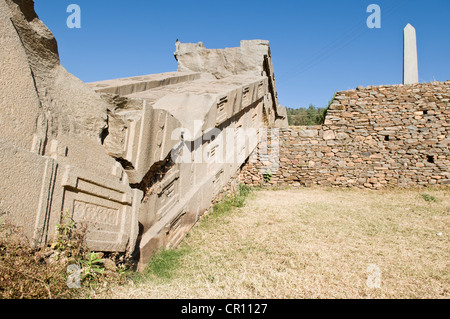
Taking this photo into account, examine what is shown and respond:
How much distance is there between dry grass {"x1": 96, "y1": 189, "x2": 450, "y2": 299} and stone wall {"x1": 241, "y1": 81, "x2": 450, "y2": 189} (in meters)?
1.64

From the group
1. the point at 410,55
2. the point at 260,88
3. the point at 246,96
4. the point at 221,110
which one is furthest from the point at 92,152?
the point at 410,55

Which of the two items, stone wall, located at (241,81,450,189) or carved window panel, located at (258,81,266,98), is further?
stone wall, located at (241,81,450,189)

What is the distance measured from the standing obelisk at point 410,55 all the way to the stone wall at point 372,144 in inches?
188

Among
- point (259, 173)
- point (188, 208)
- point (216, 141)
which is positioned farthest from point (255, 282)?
point (259, 173)

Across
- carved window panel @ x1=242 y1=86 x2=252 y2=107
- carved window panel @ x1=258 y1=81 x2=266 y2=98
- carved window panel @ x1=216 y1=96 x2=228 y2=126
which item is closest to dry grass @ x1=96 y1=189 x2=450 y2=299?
carved window panel @ x1=216 y1=96 x2=228 y2=126

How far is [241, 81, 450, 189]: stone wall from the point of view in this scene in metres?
6.52

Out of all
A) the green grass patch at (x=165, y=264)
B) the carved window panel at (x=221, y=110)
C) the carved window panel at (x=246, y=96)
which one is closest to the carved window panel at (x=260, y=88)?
the carved window panel at (x=246, y=96)

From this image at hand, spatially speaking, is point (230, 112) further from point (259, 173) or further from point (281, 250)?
point (259, 173)

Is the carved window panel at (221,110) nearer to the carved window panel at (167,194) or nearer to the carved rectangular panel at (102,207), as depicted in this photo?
the carved window panel at (167,194)

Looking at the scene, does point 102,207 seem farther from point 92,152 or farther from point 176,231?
point 176,231

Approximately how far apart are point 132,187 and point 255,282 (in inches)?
51.3

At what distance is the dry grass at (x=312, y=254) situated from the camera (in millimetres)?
2242

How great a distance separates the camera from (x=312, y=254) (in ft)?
9.81

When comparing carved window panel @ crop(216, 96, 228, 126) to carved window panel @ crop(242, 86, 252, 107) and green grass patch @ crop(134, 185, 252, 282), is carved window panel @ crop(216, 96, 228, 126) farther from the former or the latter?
green grass patch @ crop(134, 185, 252, 282)
